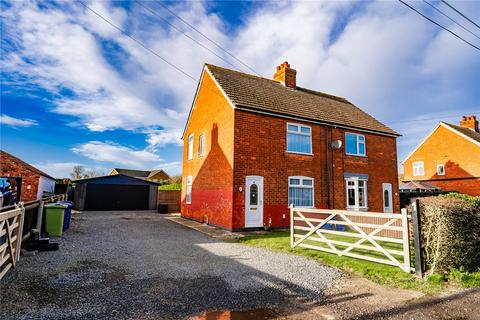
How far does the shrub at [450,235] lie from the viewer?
5637mm

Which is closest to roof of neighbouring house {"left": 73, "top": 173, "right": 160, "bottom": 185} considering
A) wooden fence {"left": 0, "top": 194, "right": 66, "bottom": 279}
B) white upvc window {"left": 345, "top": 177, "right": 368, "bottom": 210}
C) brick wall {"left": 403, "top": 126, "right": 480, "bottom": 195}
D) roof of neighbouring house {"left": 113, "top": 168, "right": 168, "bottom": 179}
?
wooden fence {"left": 0, "top": 194, "right": 66, "bottom": 279}

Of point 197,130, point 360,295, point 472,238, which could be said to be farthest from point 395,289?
point 197,130

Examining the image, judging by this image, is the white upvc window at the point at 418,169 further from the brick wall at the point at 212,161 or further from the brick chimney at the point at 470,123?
the brick wall at the point at 212,161

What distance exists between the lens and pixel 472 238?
19.2ft

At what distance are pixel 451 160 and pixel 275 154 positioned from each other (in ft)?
80.1

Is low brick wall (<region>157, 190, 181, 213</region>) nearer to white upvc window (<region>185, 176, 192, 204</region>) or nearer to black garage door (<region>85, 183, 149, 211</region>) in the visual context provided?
black garage door (<region>85, 183, 149, 211</region>)

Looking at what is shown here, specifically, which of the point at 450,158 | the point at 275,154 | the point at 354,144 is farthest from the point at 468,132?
the point at 275,154

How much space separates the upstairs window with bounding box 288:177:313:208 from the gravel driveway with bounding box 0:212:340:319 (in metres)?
5.97

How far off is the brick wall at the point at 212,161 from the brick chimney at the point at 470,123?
30.1 metres

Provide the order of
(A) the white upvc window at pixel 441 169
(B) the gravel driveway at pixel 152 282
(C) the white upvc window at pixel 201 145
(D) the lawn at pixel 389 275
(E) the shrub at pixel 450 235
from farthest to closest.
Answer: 1. (A) the white upvc window at pixel 441 169
2. (C) the white upvc window at pixel 201 145
3. (E) the shrub at pixel 450 235
4. (D) the lawn at pixel 389 275
5. (B) the gravel driveway at pixel 152 282

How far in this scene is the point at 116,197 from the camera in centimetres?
2581

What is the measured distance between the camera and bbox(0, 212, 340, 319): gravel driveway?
4184mm

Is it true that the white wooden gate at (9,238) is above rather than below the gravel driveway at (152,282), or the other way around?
above

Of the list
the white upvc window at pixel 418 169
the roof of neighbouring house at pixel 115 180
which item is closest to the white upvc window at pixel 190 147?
the roof of neighbouring house at pixel 115 180
